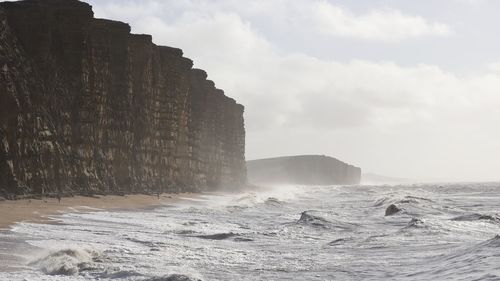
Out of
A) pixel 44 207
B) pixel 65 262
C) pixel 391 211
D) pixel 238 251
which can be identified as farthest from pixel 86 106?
pixel 65 262

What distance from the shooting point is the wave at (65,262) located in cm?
1067

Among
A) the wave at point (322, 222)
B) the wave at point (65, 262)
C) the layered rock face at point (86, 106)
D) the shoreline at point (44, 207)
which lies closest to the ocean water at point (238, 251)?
the wave at point (65, 262)

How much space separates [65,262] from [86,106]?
1017 inches

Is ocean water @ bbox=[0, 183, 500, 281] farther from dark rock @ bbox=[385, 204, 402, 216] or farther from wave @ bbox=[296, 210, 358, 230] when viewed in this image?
dark rock @ bbox=[385, 204, 402, 216]

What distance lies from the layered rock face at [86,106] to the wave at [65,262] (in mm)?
14716

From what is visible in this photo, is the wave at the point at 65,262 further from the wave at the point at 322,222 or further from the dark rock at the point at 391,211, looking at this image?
the dark rock at the point at 391,211

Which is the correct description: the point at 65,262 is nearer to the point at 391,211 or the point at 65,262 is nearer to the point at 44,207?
the point at 44,207

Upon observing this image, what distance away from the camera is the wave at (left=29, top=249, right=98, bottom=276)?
10672 mm

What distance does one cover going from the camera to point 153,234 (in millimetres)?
17594

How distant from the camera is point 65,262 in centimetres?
1101

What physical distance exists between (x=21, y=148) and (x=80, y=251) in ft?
53.5

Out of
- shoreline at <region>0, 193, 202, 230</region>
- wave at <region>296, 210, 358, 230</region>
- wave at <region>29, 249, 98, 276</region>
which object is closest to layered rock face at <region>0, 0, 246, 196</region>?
shoreline at <region>0, 193, 202, 230</region>

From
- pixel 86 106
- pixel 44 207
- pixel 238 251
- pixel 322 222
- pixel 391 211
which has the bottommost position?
pixel 238 251

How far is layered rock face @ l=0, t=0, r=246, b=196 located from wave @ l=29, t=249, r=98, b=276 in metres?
14.7
